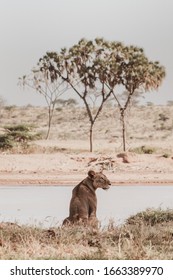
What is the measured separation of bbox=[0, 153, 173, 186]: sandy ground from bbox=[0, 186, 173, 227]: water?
6.60ft

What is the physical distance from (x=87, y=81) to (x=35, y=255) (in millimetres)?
25957

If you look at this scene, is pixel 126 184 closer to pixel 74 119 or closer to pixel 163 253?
pixel 163 253

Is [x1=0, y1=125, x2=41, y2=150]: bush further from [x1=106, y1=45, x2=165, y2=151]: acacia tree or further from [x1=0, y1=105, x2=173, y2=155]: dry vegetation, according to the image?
[x1=0, y1=105, x2=173, y2=155]: dry vegetation

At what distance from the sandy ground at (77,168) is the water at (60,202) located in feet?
6.60

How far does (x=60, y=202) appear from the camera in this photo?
1711cm

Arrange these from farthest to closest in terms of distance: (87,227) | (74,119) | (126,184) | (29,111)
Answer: (29,111)
(74,119)
(126,184)
(87,227)

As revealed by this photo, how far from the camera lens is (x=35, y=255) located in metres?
8.14

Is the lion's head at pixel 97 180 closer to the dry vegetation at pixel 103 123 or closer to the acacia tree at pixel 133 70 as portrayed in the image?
the acacia tree at pixel 133 70

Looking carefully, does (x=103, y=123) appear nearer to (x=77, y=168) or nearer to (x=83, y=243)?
(x=77, y=168)

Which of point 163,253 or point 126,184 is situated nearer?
point 163,253

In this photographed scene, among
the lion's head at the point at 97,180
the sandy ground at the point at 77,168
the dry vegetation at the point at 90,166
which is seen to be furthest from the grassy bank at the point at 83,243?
the sandy ground at the point at 77,168

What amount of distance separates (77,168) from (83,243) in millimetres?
18479

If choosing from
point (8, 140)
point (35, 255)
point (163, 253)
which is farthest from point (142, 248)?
point (8, 140)

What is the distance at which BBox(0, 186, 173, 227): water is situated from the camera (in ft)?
45.7
